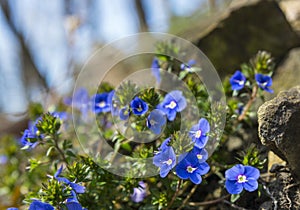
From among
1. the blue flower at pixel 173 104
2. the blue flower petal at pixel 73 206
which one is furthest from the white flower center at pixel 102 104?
the blue flower petal at pixel 73 206

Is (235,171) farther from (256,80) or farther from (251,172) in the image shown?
(256,80)

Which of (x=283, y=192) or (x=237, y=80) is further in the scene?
(x=237, y=80)

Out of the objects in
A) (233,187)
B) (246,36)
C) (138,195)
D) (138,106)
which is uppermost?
(138,106)

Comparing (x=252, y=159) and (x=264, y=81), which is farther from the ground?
(x=264, y=81)

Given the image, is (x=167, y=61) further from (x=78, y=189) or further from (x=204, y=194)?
(x=78, y=189)

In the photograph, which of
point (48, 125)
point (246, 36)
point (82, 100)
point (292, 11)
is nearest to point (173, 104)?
point (48, 125)

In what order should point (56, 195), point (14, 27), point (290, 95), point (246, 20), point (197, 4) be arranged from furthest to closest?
point (197, 4)
point (14, 27)
point (246, 20)
point (290, 95)
point (56, 195)

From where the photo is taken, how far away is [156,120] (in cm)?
198

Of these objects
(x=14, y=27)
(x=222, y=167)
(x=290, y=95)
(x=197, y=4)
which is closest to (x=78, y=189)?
(x=222, y=167)

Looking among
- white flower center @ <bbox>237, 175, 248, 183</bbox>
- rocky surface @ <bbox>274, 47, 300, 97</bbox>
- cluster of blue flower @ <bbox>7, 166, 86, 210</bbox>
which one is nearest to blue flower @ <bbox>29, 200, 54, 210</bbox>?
cluster of blue flower @ <bbox>7, 166, 86, 210</bbox>

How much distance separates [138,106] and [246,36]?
4.34ft

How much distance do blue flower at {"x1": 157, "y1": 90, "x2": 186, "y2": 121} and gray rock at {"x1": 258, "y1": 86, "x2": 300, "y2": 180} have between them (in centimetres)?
41

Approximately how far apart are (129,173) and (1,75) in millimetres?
5924

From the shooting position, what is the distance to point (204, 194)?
2.25 metres
